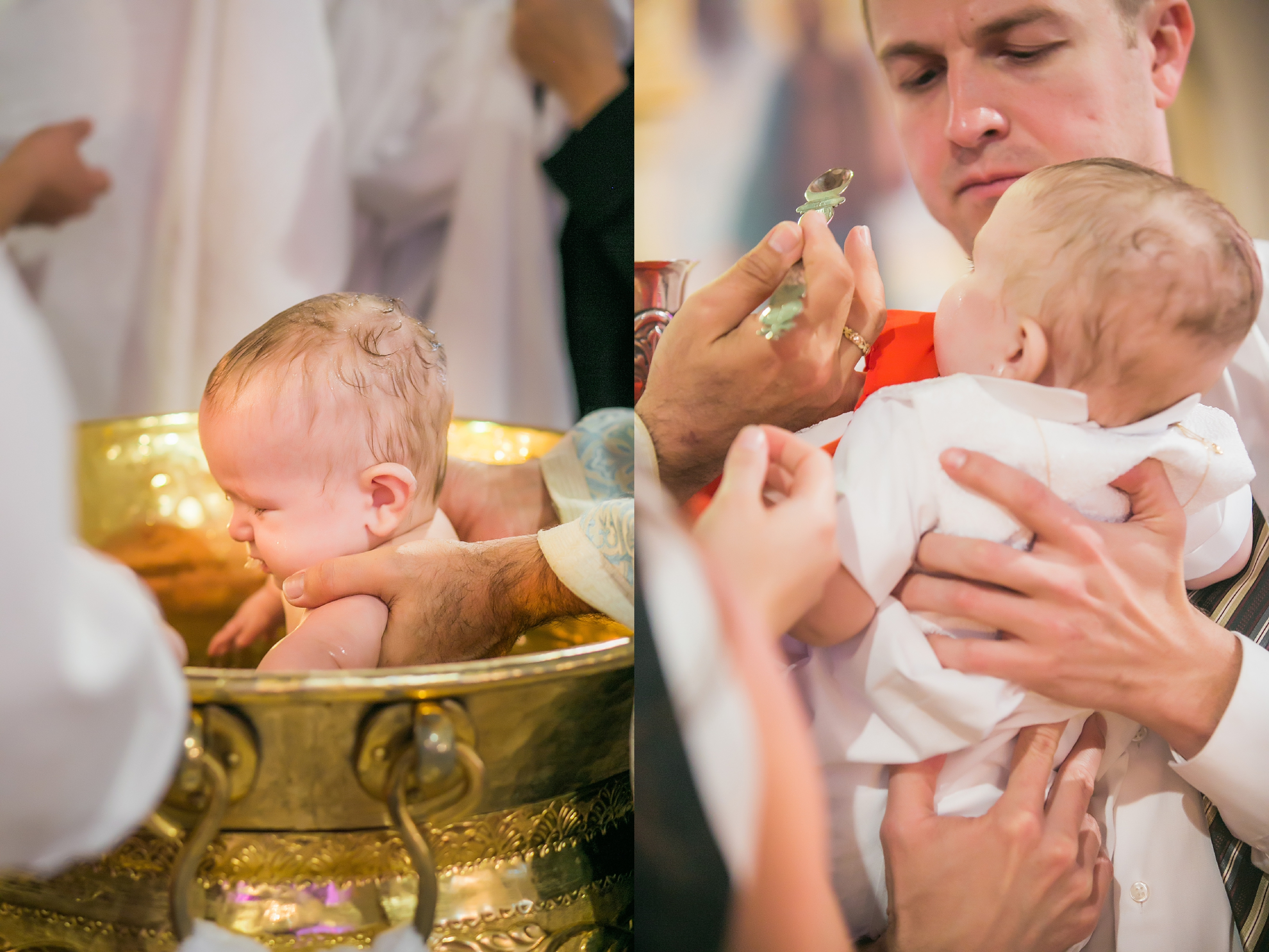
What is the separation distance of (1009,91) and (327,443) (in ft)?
1.43

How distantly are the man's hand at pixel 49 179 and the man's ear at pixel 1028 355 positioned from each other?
0.83 meters

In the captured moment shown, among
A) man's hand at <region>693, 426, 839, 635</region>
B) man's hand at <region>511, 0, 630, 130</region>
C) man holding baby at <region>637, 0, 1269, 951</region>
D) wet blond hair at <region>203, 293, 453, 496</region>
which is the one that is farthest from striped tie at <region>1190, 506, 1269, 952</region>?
man's hand at <region>511, 0, 630, 130</region>

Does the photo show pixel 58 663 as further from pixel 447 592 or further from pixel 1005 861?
pixel 1005 861

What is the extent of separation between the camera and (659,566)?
540 mm

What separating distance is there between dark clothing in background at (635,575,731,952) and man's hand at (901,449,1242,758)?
0.48 ft

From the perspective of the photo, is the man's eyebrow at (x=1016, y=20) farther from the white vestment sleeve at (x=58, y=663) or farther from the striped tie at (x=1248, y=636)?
the white vestment sleeve at (x=58, y=663)

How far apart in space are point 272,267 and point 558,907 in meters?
0.65

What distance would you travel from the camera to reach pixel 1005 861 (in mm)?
510

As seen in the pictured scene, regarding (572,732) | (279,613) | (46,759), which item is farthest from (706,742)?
(279,613)

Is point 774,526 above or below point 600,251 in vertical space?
below

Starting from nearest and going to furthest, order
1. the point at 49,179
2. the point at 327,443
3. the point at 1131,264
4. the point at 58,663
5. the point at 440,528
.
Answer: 1. the point at 58,663
2. the point at 1131,264
3. the point at 327,443
4. the point at 440,528
5. the point at 49,179

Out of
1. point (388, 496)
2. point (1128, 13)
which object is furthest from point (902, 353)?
point (388, 496)

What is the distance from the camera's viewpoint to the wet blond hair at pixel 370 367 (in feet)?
1.98

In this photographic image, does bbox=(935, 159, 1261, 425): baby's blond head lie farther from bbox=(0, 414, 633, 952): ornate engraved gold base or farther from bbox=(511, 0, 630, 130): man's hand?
bbox=(511, 0, 630, 130): man's hand
